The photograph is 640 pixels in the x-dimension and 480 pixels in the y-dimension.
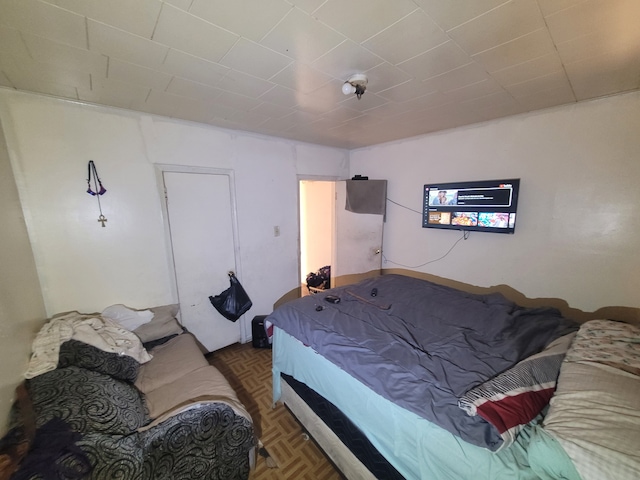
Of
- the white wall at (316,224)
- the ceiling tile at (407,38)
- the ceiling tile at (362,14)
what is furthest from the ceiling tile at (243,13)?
the white wall at (316,224)

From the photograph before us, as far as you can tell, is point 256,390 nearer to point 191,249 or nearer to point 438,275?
point 191,249

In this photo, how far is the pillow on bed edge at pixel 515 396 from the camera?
2.81ft

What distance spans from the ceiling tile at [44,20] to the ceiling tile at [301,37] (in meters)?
0.82

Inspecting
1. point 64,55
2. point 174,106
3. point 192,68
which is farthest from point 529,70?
point 64,55

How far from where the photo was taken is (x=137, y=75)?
149cm

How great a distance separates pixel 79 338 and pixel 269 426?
149 centimetres

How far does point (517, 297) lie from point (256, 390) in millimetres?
2733

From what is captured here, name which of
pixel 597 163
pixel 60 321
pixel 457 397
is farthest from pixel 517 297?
pixel 60 321

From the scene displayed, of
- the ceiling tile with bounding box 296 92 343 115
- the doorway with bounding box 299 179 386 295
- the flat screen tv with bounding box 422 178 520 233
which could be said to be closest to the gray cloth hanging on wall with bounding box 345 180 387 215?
the doorway with bounding box 299 179 386 295

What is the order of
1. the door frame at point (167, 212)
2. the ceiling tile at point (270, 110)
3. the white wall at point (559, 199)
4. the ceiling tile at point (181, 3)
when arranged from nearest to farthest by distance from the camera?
the ceiling tile at point (181, 3) < the white wall at point (559, 199) < the ceiling tile at point (270, 110) < the door frame at point (167, 212)

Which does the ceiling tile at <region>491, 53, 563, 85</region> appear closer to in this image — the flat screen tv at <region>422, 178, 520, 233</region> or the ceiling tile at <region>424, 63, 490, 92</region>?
the ceiling tile at <region>424, 63, 490, 92</region>

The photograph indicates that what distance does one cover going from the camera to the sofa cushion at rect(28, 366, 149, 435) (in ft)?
3.68

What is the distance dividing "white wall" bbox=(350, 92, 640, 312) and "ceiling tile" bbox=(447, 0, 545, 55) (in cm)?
145

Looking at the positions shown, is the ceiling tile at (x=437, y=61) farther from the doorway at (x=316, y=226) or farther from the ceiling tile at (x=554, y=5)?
the doorway at (x=316, y=226)
